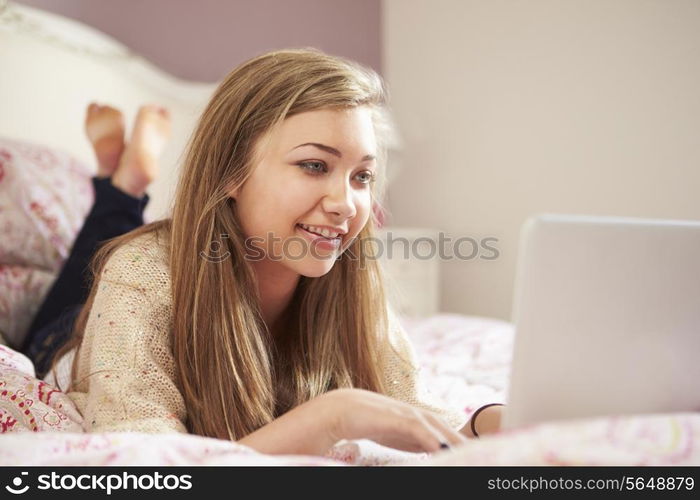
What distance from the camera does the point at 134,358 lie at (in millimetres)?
963

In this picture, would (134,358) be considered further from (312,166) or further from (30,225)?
(30,225)

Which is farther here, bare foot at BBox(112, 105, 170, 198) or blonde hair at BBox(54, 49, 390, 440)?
bare foot at BBox(112, 105, 170, 198)

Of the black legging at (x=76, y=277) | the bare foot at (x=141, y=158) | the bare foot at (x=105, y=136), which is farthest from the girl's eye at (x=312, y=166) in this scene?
the bare foot at (x=105, y=136)

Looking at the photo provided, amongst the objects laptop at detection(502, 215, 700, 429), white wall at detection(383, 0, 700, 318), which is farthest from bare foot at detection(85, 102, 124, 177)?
white wall at detection(383, 0, 700, 318)

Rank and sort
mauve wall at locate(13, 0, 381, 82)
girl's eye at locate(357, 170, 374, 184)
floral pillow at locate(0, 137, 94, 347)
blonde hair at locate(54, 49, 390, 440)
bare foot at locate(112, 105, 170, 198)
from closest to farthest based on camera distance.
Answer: blonde hair at locate(54, 49, 390, 440), girl's eye at locate(357, 170, 374, 184), floral pillow at locate(0, 137, 94, 347), bare foot at locate(112, 105, 170, 198), mauve wall at locate(13, 0, 381, 82)

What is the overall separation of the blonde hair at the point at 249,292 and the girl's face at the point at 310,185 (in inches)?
1.0

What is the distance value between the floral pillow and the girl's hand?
113 cm

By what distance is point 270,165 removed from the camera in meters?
1.12

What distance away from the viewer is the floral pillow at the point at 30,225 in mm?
1693

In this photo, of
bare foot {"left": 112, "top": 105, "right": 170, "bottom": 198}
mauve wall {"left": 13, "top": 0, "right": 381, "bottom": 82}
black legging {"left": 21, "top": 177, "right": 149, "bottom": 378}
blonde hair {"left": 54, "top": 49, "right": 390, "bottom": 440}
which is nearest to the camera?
Result: blonde hair {"left": 54, "top": 49, "right": 390, "bottom": 440}

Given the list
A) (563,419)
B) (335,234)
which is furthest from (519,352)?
(335,234)

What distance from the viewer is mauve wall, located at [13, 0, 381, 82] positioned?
259 centimetres

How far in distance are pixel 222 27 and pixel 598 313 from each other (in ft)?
8.41

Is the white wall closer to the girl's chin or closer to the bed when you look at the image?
the bed
